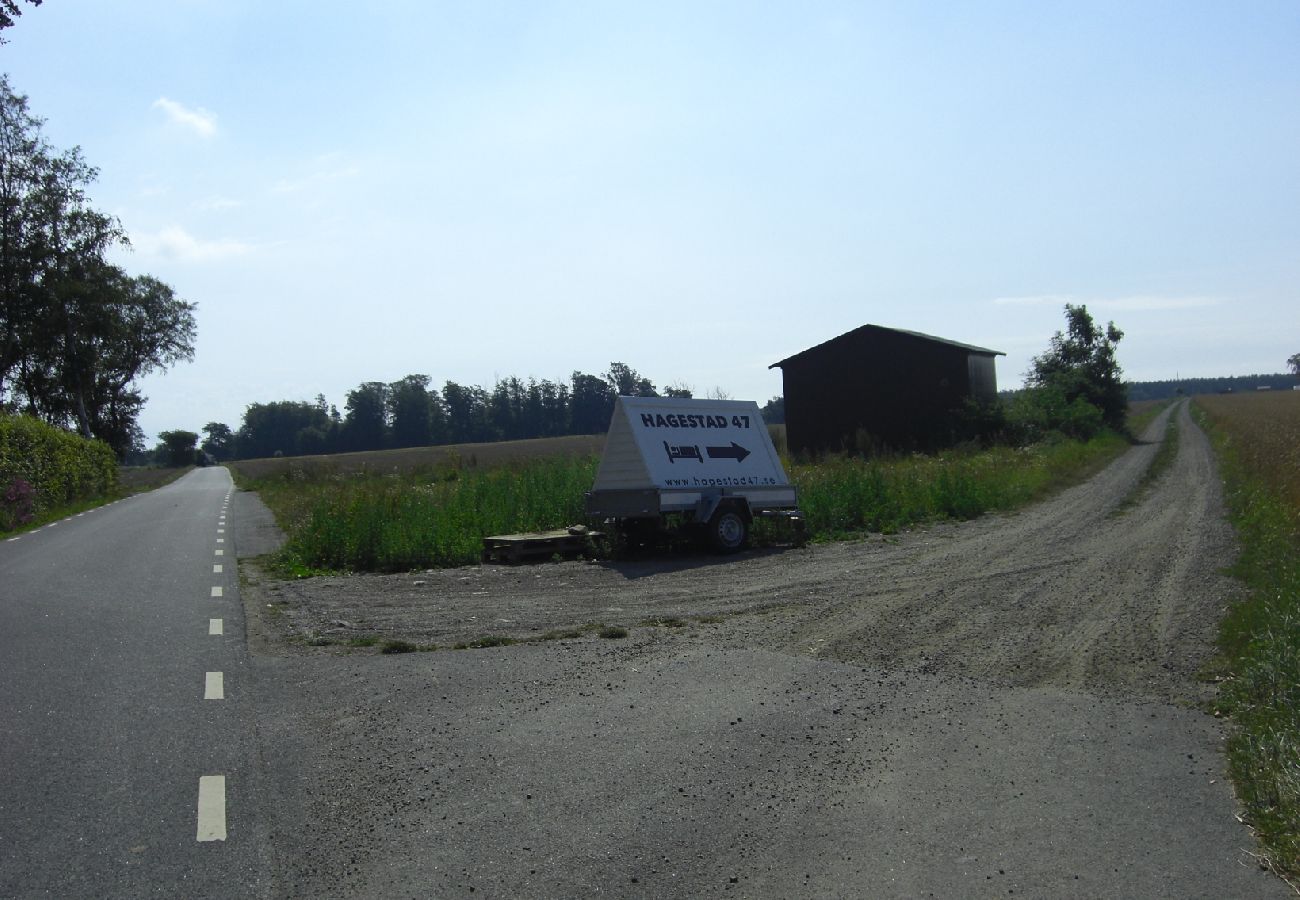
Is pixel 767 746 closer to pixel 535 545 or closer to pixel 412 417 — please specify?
pixel 535 545

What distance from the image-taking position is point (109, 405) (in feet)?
204

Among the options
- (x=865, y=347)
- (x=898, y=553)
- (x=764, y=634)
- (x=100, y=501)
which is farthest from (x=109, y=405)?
(x=764, y=634)

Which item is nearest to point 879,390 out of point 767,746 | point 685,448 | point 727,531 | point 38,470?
point 685,448

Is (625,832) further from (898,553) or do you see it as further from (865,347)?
(865,347)

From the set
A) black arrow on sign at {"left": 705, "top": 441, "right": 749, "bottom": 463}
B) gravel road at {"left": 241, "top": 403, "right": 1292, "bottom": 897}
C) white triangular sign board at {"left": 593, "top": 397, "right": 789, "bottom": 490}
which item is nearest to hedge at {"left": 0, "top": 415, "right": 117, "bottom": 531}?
white triangular sign board at {"left": 593, "top": 397, "right": 789, "bottom": 490}

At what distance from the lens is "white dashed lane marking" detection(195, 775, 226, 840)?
191 inches

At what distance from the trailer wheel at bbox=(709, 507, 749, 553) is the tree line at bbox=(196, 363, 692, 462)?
193ft

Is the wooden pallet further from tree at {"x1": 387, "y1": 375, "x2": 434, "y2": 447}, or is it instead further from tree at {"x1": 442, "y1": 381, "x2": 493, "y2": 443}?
tree at {"x1": 387, "y1": 375, "x2": 434, "y2": 447}

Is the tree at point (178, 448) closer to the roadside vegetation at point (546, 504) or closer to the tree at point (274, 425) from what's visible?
Result: the tree at point (274, 425)

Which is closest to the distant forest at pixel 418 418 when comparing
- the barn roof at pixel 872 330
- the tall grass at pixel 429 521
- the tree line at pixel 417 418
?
the tree line at pixel 417 418

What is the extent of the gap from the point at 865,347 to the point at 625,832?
1714 inches

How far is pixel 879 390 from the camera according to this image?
46.5 metres

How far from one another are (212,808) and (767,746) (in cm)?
311

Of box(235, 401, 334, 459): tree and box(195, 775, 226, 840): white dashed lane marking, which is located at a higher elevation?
box(235, 401, 334, 459): tree
